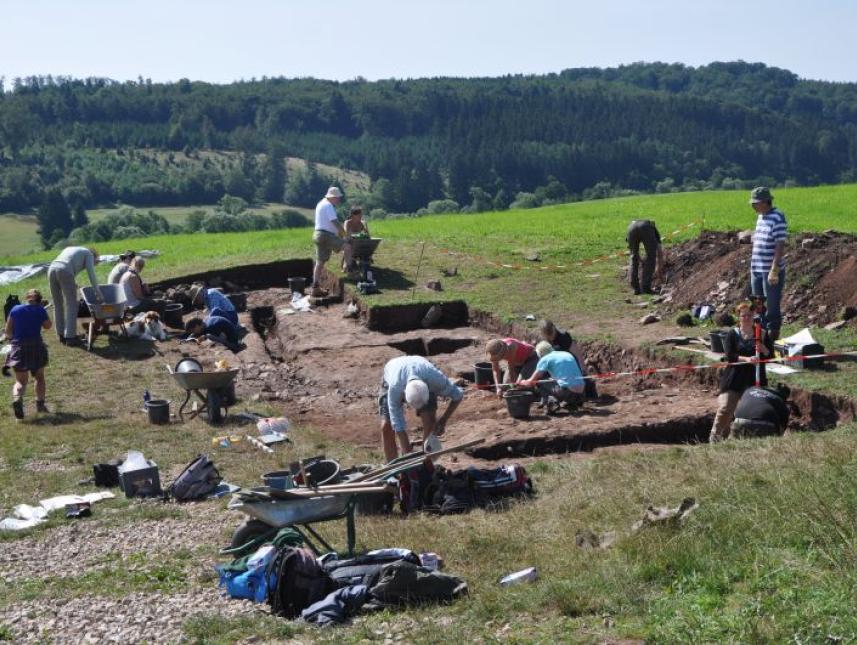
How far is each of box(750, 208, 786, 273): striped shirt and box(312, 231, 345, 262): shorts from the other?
1032 centimetres

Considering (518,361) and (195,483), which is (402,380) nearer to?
(195,483)

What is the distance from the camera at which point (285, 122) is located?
149 m

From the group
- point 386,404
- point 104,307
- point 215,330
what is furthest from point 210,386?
point 215,330

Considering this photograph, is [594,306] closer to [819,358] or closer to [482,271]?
[482,271]

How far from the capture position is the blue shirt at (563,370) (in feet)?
45.1

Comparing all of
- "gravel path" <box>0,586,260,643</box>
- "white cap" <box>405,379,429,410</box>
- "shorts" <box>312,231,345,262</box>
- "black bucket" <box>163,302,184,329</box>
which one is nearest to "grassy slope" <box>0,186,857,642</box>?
"gravel path" <box>0,586,260,643</box>

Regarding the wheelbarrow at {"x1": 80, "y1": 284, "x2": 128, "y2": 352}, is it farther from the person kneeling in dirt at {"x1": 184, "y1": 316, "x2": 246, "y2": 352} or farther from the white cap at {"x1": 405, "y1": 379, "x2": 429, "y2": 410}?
the white cap at {"x1": 405, "y1": 379, "x2": 429, "y2": 410}

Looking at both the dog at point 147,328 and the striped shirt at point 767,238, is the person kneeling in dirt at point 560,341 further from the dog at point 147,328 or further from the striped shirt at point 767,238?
the dog at point 147,328

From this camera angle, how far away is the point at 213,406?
14484mm

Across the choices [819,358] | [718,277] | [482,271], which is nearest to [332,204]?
[482,271]

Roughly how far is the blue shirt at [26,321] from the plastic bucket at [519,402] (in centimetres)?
647

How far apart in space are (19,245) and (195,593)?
6955 cm

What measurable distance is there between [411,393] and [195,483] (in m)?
2.40

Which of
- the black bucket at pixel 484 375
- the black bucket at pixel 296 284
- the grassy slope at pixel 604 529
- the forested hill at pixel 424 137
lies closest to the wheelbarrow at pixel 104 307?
the grassy slope at pixel 604 529
